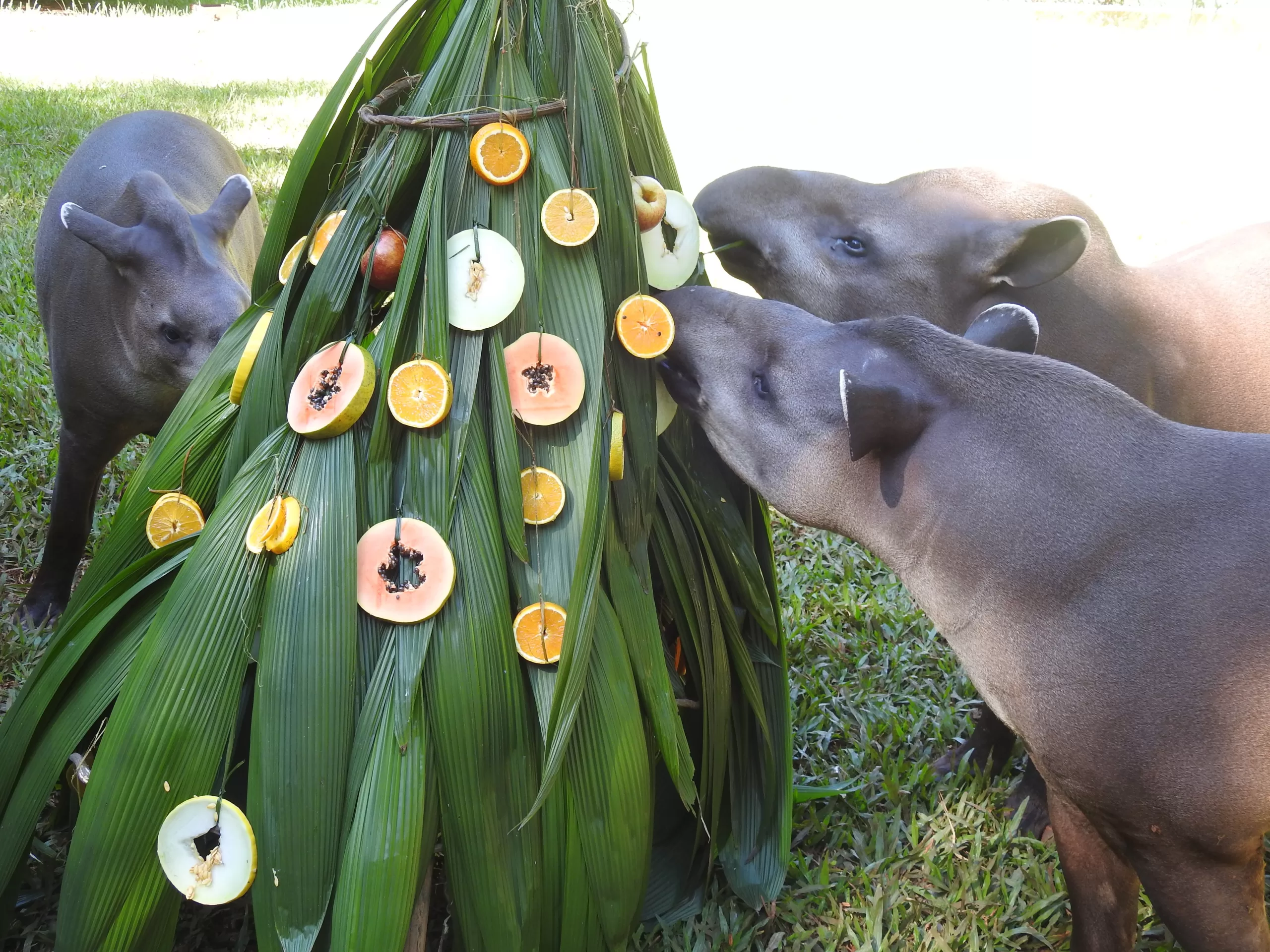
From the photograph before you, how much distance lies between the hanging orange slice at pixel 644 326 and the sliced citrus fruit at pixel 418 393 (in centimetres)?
42

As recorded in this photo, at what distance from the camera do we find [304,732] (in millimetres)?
1984

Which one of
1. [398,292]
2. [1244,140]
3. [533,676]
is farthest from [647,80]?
[1244,140]

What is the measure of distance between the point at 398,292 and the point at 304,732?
828mm

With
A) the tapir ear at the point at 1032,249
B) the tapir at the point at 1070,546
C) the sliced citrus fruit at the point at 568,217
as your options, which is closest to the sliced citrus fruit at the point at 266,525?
the sliced citrus fruit at the point at 568,217

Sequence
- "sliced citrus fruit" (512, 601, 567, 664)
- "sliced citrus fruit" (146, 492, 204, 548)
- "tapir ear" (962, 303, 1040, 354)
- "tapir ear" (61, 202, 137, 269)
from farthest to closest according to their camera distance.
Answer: "tapir ear" (61, 202, 137, 269) < "tapir ear" (962, 303, 1040, 354) < "sliced citrus fruit" (146, 492, 204, 548) < "sliced citrus fruit" (512, 601, 567, 664)

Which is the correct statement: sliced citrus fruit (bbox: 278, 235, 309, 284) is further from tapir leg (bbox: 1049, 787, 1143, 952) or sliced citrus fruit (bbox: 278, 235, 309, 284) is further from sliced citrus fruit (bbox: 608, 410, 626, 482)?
tapir leg (bbox: 1049, 787, 1143, 952)

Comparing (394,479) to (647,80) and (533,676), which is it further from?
(647,80)

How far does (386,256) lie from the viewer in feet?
7.20

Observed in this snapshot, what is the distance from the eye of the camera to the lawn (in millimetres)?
2744

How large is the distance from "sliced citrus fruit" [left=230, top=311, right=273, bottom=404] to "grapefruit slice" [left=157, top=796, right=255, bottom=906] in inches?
34.1

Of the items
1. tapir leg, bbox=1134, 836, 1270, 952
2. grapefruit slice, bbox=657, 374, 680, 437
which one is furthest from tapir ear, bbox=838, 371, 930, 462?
tapir leg, bbox=1134, 836, 1270, 952

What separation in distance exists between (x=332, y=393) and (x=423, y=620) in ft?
1.50

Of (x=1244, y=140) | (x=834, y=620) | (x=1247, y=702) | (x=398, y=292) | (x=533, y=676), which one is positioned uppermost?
(x=398, y=292)

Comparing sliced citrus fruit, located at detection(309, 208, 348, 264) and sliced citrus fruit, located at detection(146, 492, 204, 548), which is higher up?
sliced citrus fruit, located at detection(309, 208, 348, 264)
